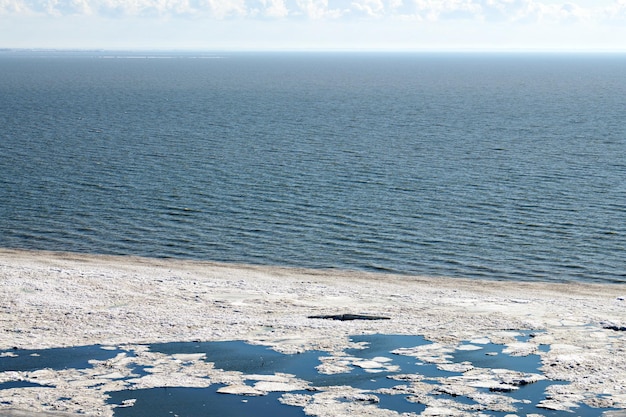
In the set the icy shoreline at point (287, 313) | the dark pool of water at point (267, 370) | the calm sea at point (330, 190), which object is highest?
the calm sea at point (330, 190)

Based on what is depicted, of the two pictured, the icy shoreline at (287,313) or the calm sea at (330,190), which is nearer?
the icy shoreline at (287,313)

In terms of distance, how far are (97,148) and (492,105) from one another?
76.3m

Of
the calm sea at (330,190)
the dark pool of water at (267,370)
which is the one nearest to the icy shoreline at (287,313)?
the dark pool of water at (267,370)

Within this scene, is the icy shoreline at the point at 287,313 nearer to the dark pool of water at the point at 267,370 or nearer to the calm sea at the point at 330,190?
the dark pool of water at the point at 267,370

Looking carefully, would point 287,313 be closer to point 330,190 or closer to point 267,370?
point 267,370

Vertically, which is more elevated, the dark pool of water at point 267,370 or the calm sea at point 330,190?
the calm sea at point 330,190

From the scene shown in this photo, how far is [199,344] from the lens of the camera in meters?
30.0

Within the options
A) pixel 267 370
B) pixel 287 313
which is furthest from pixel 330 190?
pixel 267 370

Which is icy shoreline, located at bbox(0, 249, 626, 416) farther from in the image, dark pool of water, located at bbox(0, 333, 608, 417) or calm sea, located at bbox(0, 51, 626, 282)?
calm sea, located at bbox(0, 51, 626, 282)

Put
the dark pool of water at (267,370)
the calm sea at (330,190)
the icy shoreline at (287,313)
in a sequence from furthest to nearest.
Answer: the calm sea at (330,190)
the icy shoreline at (287,313)
the dark pool of water at (267,370)

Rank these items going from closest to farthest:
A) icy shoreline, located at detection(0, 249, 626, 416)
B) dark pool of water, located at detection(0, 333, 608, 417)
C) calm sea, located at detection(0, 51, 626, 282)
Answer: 1. dark pool of water, located at detection(0, 333, 608, 417)
2. icy shoreline, located at detection(0, 249, 626, 416)
3. calm sea, located at detection(0, 51, 626, 282)

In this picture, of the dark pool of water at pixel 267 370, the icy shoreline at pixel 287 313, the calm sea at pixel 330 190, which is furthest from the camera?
the calm sea at pixel 330 190

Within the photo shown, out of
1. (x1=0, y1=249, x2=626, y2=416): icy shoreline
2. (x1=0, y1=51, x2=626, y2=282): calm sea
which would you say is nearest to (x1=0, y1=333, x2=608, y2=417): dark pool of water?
(x1=0, y1=249, x2=626, y2=416): icy shoreline

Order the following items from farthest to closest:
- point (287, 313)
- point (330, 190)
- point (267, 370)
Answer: point (330, 190) < point (287, 313) < point (267, 370)
